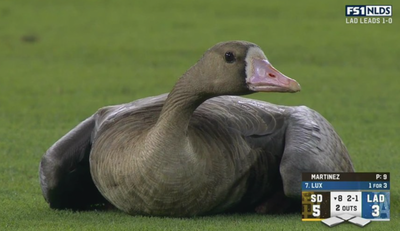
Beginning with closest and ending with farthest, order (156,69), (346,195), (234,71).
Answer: (234,71)
(346,195)
(156,69)

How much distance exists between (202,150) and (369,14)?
14091mm

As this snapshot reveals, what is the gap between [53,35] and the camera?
20.5 m

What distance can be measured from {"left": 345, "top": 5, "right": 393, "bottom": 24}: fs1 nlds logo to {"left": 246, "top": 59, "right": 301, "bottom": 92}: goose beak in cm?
1116

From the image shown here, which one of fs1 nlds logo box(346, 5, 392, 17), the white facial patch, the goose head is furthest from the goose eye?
fs1 nlds logo box(346, 5, 392, 17)

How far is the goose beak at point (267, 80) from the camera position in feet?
23.5

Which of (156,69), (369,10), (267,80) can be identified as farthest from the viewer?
(369,10)

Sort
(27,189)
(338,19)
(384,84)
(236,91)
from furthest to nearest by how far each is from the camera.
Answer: (338,19) < (384,84) < (27,189) < (236,91)

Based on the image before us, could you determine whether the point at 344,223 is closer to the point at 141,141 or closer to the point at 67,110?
the point at 141,141

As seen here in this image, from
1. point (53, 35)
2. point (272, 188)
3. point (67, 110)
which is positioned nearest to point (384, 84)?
point (67, 110)

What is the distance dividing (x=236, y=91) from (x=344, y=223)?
1334 mm

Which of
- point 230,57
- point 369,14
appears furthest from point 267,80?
point 369,14

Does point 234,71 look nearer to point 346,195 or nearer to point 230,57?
point 230,57

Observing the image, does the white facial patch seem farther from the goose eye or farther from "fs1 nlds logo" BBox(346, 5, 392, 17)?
"fs1 nlds logo" BBox(346, 5, 392, 17)

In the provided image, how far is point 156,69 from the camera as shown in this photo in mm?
17688
